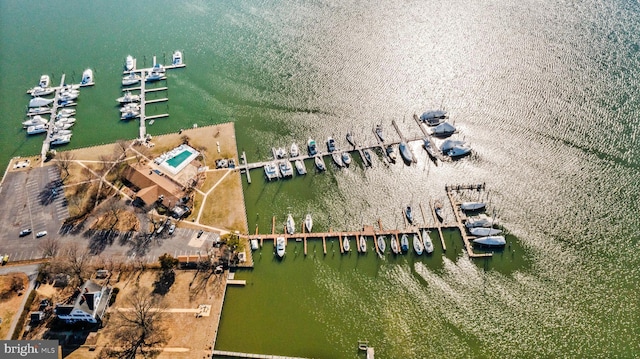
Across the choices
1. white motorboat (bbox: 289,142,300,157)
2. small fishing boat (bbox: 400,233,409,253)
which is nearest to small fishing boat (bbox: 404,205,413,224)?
small fishing boat (bbox: 400,233,409,253)

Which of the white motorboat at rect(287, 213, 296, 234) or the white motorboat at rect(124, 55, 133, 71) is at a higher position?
the white motorboat at rect(124, 55, 133, 71)

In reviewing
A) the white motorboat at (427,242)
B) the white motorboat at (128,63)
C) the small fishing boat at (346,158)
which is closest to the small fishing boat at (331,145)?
the small fishing boat at (346,158)

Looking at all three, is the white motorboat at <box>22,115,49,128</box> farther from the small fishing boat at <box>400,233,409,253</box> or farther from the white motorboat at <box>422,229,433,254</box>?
the white motorboat at <box>422,229,433,254</box>

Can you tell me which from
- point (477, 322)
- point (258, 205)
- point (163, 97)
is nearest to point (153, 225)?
point (258, 205)

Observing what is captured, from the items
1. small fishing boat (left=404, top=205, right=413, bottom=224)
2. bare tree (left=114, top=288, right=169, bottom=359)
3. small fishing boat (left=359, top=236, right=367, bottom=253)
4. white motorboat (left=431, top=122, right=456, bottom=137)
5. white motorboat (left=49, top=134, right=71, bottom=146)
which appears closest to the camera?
bare tree (left=114, top=288, right=169, bottom=359)

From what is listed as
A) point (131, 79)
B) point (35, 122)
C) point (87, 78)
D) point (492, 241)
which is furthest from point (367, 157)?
point (87, 78)

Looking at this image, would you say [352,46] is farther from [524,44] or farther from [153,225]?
[153,225]
